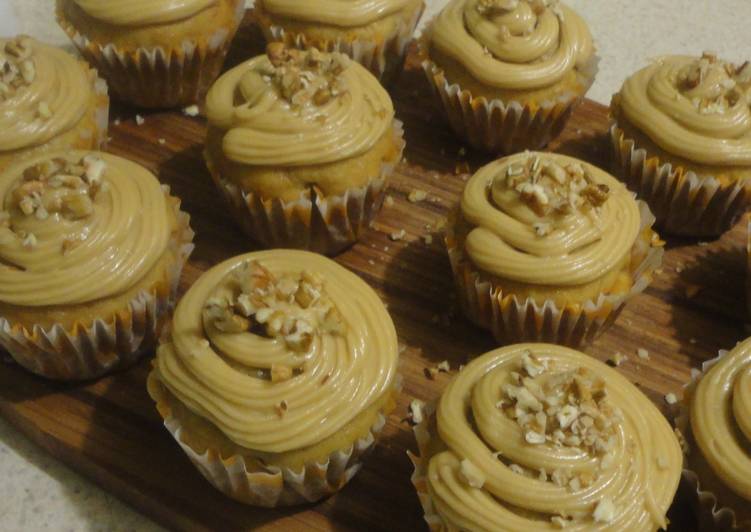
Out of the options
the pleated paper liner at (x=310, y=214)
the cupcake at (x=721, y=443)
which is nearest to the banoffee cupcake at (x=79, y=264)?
the pleated paper liner at (x=310, y=214)

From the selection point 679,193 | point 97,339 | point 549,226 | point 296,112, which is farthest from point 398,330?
point 679,193

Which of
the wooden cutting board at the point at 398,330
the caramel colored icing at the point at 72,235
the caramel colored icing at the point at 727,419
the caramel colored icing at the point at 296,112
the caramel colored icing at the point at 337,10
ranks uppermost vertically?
the caramel colored icing at the point at 337,10

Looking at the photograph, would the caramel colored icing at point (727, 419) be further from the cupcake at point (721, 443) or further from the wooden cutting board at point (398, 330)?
the wooden cutting board at point (398, 330)

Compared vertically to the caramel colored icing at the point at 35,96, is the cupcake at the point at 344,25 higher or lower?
higher

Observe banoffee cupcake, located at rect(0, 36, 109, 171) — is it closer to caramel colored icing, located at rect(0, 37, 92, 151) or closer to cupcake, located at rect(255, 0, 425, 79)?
caramel colored icing, located at rect(0, 37, 92, 151)

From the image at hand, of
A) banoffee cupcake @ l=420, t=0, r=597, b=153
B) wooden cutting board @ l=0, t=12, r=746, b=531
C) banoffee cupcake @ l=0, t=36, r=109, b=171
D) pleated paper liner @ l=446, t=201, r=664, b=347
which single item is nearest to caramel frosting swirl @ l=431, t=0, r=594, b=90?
banoffee cupcake @ l=420, t=0, r=597, b=153

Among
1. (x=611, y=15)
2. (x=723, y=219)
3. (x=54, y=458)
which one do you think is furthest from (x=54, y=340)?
(x=611, y=15)
